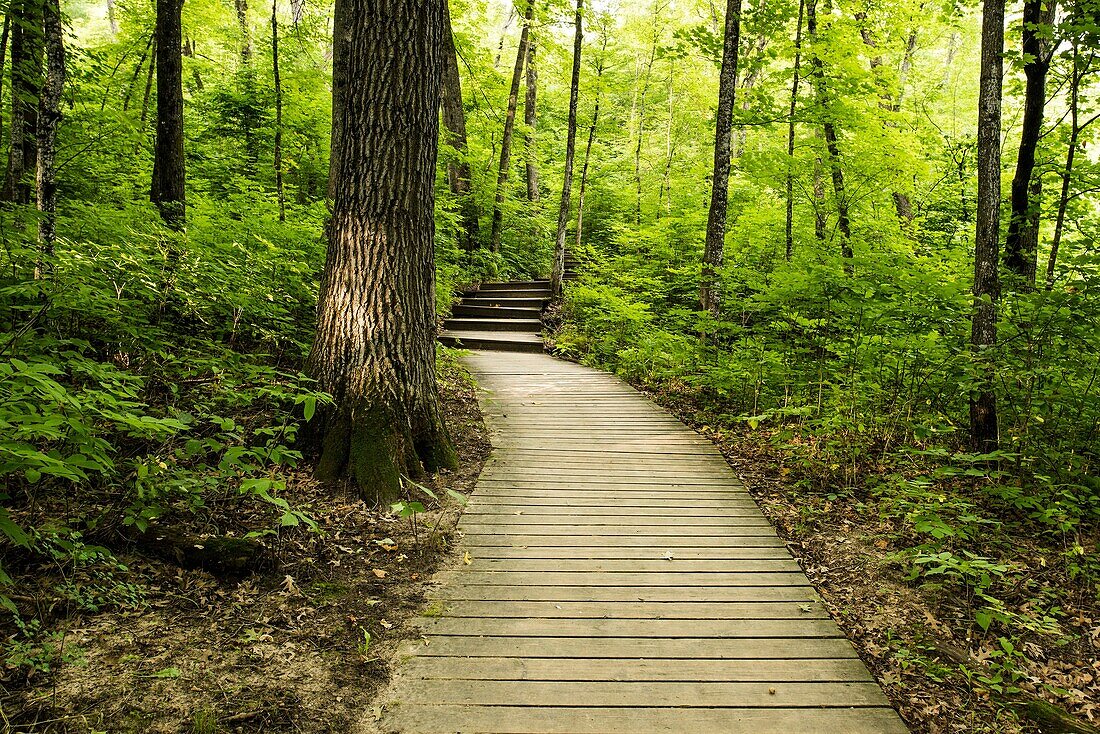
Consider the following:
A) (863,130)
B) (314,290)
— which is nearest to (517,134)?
(863,130)

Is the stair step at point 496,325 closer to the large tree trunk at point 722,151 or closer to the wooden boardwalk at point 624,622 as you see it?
the large tree trunk at point 722,151

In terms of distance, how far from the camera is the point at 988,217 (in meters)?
5.16

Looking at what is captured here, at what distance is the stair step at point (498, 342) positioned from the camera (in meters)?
12.5

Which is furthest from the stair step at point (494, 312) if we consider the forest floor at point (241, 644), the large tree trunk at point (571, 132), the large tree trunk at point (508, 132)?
the forest floor at point (241, 644)

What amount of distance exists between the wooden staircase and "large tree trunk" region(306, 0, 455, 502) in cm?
721

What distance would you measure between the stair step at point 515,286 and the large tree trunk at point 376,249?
11347 mm

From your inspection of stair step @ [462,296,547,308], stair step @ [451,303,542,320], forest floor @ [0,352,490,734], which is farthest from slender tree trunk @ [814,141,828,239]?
forest floor @ [0,352,490,734]

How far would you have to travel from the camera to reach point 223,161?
11.0 meters

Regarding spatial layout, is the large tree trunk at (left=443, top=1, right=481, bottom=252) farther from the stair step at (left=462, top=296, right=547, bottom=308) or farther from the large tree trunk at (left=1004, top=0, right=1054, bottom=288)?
the large tree trunk at (left=1004, top=0, right=1054, bottom=288)

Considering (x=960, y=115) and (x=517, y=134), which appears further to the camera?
(x=960, y=115)

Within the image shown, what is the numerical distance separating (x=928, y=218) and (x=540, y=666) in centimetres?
1297

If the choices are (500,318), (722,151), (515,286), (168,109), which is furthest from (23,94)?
(515,286)

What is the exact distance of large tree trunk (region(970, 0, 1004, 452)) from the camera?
499cm

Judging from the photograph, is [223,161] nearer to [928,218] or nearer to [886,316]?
[886,316]
